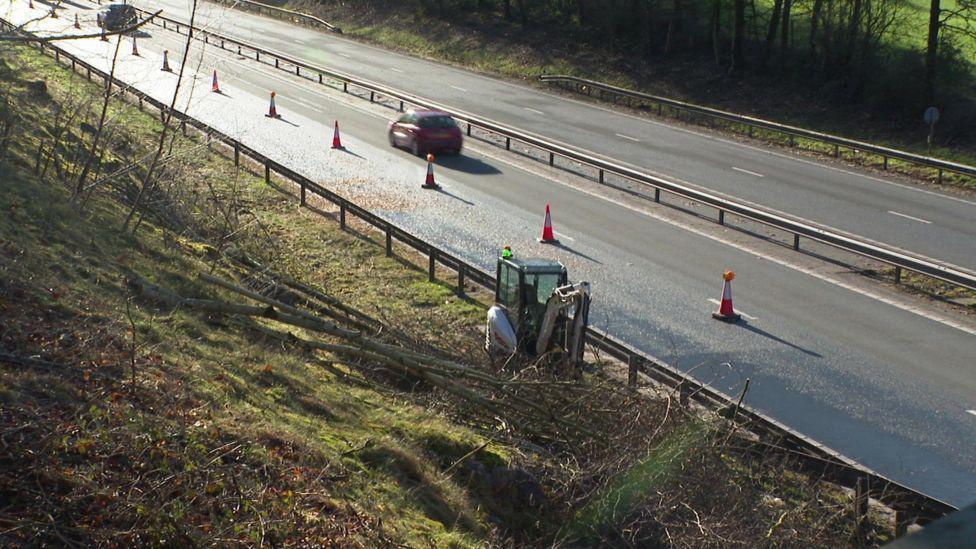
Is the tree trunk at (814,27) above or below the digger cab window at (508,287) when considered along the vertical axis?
above

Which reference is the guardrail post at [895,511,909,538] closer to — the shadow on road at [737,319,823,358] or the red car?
the shadow on road at [737,319,823,358]

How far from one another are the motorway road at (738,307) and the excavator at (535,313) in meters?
1.74

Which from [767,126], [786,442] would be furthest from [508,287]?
[767,126]

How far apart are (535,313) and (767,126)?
69.9ft

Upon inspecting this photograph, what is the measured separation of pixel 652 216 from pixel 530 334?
1000 centimetres

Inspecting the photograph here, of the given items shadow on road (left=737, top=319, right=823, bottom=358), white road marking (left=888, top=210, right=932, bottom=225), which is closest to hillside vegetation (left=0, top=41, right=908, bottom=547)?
shadow on road (left=737, top=319, right=823, bottom=358)

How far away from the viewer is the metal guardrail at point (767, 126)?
27125 mm

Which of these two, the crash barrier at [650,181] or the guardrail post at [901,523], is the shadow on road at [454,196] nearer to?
the crash barrier at [650,181]

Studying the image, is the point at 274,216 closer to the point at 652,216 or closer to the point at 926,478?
the point at 652,216

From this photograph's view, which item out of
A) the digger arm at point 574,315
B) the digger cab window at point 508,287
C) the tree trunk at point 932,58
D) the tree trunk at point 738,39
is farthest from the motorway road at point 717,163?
the digger arm at point 574,315

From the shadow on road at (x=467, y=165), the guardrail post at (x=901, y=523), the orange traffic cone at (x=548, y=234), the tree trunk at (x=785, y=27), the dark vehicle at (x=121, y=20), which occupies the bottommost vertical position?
the guardrail post at (x=901, y=523)

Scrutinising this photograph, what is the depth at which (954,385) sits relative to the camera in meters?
13.4

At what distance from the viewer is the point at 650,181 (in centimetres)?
2411

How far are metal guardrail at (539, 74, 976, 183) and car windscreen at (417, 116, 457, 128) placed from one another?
1033 cm
